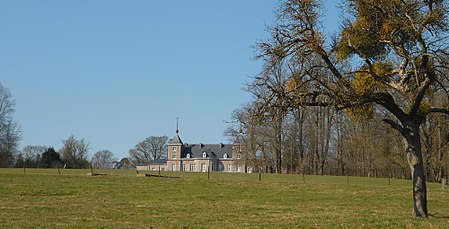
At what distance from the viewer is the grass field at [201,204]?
1661 cm

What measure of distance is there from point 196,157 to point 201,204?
328 ft

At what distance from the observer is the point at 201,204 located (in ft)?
91.5

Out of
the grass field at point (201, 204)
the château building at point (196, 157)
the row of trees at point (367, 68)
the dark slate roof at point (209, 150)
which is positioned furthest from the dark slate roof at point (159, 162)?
the row of trees at point (367, 68)

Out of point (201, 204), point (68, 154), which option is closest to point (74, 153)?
point (68, 154)

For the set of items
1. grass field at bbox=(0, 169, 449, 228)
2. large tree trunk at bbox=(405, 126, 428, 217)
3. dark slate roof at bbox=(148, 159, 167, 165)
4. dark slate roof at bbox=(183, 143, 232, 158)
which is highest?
dark slate roof at bbox=(183, 143, 232, 158)

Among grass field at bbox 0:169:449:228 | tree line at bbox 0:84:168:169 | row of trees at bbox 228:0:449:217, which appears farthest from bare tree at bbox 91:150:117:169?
row of trees at bbox 228:0:449:217

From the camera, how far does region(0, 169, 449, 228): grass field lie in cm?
1661

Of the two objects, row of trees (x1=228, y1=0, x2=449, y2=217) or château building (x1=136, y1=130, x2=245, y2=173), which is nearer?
row of trees (x1=228, y1=0, x2=449, y2=217)

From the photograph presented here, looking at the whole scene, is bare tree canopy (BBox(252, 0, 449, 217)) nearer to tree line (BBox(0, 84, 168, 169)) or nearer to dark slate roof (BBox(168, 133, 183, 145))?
tree line (BBox(0, 84, 168, 169))

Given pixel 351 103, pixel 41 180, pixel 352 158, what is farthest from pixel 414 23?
pixel 352 158

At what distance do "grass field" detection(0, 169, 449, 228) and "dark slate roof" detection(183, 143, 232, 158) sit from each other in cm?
7512

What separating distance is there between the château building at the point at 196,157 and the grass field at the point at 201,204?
73.8 meters

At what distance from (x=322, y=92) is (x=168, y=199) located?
16484 mm

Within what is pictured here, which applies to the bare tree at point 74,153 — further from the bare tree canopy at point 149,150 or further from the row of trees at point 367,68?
the row of trees at point 367,68
